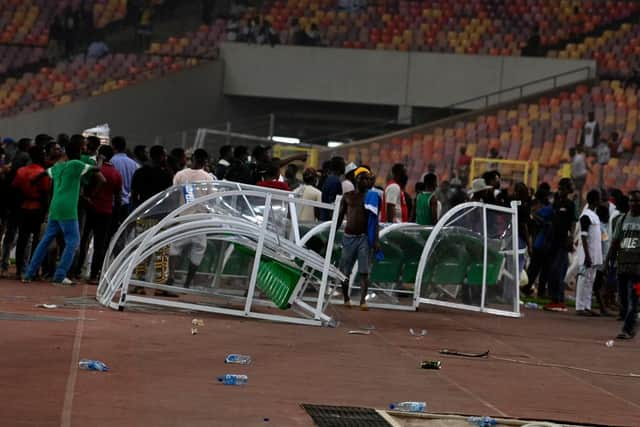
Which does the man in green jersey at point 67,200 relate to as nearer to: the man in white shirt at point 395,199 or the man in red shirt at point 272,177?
the man in red shirt at point 272,177

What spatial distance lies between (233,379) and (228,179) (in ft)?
29.6

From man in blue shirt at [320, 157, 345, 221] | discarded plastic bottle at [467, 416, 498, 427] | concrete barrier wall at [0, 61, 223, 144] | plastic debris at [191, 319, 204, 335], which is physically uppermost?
concrete barrier wall at [0, 61, 223, 144]

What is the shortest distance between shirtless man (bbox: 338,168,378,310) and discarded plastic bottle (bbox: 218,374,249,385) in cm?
715

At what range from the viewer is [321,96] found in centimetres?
4162

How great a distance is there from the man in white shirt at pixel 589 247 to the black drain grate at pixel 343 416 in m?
10.4

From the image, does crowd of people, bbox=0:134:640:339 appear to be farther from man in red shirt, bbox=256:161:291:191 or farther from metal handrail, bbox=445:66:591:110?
metal handrail, bbox=445:66:591:110

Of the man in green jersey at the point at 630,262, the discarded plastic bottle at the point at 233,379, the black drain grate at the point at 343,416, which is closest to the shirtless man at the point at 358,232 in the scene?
the man in green jersey at the point at 630,262

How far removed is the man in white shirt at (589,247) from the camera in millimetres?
18453

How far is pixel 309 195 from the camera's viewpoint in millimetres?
19203

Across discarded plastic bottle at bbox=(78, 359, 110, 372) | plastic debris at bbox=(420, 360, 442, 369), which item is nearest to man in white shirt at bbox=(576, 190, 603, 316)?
plastic debris at bbox=(420, 360, 442, 369)

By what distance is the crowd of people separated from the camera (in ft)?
53.7

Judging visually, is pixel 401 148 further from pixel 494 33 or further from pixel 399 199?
pixel 399 199

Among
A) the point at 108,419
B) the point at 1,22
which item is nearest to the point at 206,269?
the point at 108,419

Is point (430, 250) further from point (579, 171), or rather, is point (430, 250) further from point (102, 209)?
point (579, 171)
